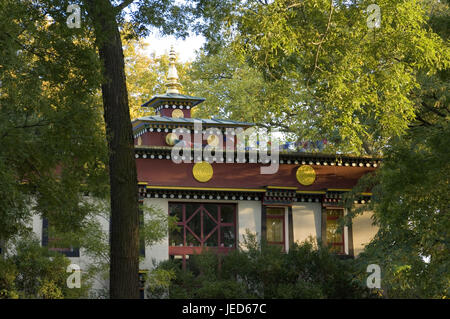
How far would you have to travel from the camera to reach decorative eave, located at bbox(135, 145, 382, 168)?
20.3 meters

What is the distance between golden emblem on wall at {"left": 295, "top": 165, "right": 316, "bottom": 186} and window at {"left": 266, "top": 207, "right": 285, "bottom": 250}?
1066 millimetres

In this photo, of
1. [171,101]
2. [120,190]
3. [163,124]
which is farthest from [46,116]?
[171,101]

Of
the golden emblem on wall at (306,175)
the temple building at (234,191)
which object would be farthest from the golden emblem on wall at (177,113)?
the golden emblem on wall at (306,175)

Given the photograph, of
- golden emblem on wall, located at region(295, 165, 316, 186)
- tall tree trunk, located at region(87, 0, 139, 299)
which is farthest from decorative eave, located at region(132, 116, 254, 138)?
tall tree trunk, located at region(87, 0, 139, 299)

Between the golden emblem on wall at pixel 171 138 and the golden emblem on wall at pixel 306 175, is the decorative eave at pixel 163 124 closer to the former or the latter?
the golden emblem on wall at pixel 171 138

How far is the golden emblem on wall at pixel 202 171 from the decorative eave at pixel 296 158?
171 mm

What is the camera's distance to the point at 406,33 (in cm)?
1473

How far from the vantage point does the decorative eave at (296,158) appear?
20.3m

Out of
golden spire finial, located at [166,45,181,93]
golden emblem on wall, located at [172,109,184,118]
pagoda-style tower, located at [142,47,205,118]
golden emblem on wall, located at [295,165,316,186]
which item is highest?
golden spire finial, located at [166,45,181,93]

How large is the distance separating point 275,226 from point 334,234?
1.87 m

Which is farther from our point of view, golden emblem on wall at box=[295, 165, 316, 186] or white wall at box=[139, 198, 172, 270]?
golden emblem on wall at box=[295, 165, 316, 186]

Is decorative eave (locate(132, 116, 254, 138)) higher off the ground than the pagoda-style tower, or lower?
lower

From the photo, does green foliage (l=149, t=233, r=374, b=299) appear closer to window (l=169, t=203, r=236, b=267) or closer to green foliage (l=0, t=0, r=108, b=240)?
window (l=169, t=203, r=236, b=267)

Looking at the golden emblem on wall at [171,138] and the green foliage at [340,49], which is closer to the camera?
the green foliage at [340,49]
